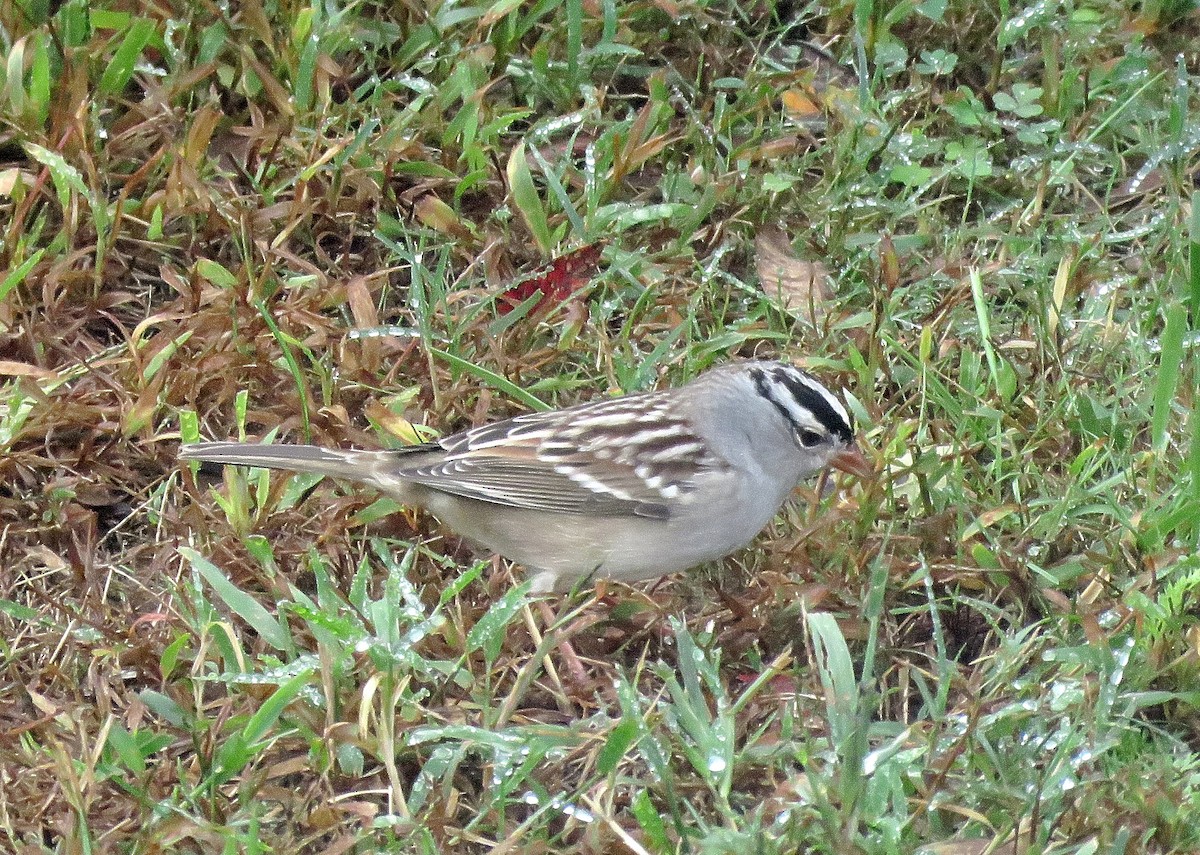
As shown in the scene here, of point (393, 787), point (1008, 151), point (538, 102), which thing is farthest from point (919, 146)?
point (393, 787)

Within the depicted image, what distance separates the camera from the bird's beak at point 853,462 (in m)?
5.04

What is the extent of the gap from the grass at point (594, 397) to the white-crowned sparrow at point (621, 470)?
7.4 inches

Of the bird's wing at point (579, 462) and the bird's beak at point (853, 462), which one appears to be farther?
the bird's beak at point (853, 462)

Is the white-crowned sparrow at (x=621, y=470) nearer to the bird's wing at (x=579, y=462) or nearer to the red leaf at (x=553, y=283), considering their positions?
the bird's wing at (x=579, y=462)

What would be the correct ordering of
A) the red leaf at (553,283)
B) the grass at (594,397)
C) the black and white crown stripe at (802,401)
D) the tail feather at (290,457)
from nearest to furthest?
the grass at (594,397), the tail feather at (290,457), the black and white crown stripe at (802,401), the red leaf at (553,283)

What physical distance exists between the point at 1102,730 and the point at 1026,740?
206 millimetres

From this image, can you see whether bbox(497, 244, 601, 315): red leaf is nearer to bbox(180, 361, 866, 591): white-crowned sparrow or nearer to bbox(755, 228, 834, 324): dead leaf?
bbox(755, 228, 834, 324): dead leaf

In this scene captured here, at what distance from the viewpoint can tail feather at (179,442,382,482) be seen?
189 inches

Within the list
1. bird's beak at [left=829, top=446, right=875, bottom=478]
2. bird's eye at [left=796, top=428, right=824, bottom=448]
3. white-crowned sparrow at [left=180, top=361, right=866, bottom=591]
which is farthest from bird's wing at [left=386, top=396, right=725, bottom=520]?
bird's beak at [left=829, top=446, right=875, bottom=478]

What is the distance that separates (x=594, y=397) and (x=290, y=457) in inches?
49.4

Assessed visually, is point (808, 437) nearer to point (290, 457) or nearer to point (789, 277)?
point (789, 277)

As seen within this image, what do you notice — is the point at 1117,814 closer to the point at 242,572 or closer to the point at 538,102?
the point at 242,572

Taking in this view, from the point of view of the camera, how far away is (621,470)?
16.5ft

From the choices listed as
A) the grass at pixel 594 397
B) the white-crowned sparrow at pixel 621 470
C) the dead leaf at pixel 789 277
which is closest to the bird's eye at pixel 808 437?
the white-crowned sparrow at pixel 621 470
